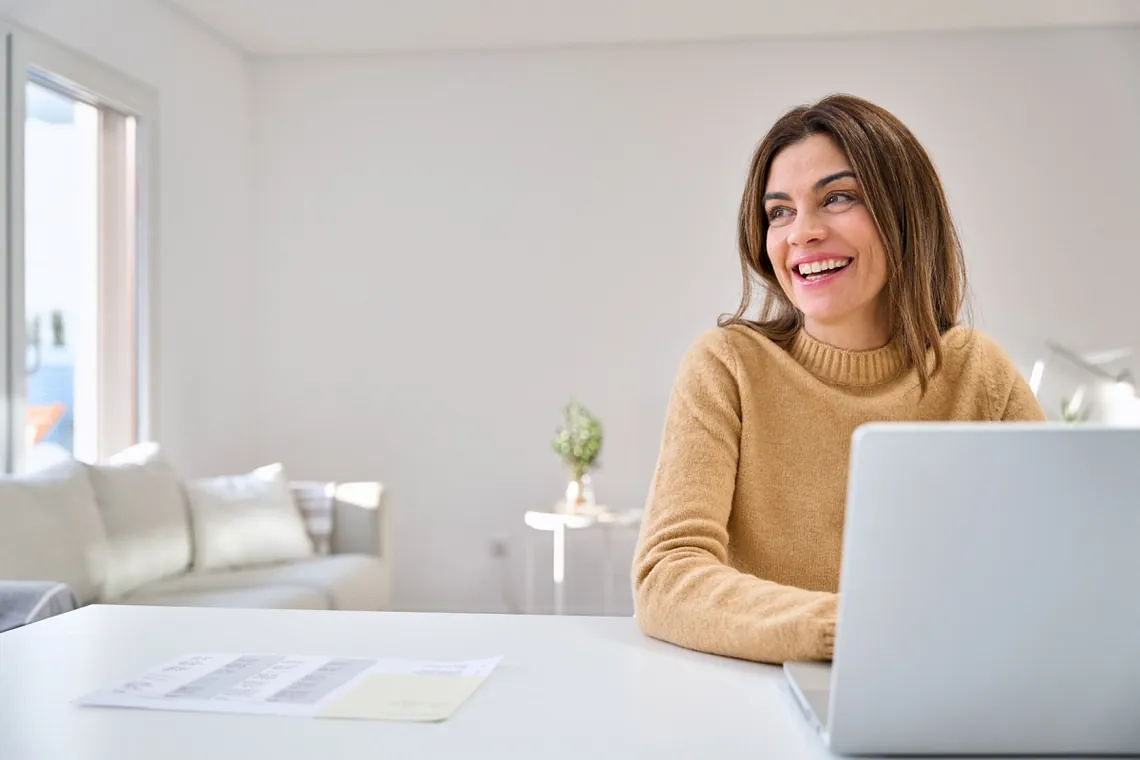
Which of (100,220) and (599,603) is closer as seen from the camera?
(100,220)

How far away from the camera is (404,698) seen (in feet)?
2.78

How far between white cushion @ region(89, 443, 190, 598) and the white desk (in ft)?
7.36

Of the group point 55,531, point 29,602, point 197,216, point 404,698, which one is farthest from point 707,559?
point 197,216

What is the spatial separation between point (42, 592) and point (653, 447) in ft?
10.7

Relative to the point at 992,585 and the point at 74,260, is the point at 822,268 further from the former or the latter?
the point at 74,260

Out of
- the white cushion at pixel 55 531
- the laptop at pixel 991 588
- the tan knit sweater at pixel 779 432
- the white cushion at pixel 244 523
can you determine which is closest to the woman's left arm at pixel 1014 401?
the tan knit sweater at pixel 779 432

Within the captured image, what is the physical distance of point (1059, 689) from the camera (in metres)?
0.69

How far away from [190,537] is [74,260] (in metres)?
1.08

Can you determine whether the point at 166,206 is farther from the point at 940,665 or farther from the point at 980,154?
the point at 940,665

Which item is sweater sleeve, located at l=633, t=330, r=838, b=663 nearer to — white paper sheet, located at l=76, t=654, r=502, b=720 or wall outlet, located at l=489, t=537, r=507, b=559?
white paper sheet, located at l=76, t=654, r=502, b=720

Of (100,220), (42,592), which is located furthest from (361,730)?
(100,220)

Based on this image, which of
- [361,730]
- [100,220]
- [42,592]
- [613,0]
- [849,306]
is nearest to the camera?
[361,730]

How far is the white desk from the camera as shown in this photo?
74cm

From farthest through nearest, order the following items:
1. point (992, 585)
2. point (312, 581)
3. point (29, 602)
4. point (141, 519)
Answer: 1. point (312, 581)
2. point (141, 519)
3. point (29, 602)
4. point (992, 585)
